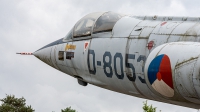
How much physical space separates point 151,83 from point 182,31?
1409mm

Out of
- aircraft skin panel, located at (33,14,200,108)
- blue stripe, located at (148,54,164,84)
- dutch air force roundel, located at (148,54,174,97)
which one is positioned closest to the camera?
aircraft skin panel, located at (33,14,200,108)

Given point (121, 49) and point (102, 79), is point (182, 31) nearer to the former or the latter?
point (121, 49)

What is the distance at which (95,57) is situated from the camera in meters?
13.5

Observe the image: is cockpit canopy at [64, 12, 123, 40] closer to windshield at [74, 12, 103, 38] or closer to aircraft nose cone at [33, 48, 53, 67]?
windshield at [74, 12, 103, 38]

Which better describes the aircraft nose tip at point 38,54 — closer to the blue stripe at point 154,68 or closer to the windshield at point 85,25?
the windshield at point 85,25

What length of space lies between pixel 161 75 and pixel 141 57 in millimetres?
1428

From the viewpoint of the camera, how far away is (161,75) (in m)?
10.5

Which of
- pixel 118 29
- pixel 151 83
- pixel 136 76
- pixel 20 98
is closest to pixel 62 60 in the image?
pixel 118 29

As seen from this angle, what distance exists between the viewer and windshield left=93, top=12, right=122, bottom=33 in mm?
13954

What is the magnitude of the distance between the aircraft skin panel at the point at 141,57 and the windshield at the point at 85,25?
0.36 feet

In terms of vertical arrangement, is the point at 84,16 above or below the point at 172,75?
above

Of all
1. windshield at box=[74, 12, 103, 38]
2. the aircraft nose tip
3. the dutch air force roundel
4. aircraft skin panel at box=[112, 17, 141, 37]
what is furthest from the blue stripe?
the aircraft nose tip

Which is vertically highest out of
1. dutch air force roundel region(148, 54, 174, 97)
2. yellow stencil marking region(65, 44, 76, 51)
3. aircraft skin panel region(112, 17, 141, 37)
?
aircraft skin panel region(112, 17, 141, 37)

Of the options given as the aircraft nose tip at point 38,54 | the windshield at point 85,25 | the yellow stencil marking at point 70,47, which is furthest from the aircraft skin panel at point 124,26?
the aircraft nose tip at point 38,54
